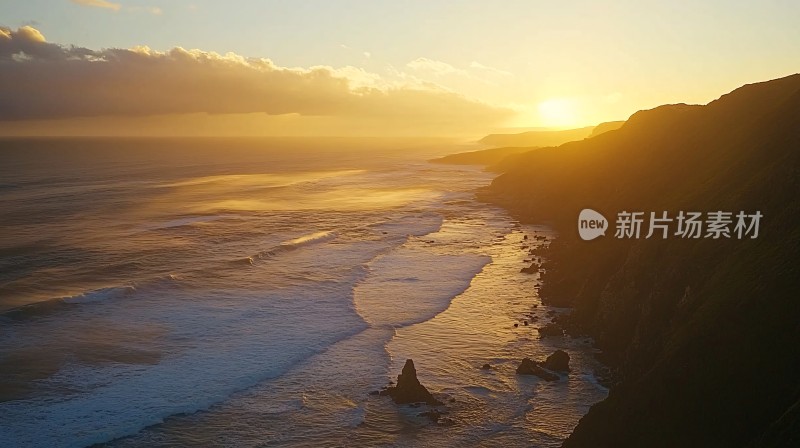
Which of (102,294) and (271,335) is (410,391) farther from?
(102,294)

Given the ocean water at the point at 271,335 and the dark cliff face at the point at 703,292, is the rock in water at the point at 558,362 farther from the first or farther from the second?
the dark cliff face at the point at 703,292

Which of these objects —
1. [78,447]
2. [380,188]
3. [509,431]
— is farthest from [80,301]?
[380,188]

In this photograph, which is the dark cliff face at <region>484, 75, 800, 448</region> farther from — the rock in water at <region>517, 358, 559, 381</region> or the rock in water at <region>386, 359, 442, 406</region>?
the rock in water at <region>386, 359, 442, 406</region>

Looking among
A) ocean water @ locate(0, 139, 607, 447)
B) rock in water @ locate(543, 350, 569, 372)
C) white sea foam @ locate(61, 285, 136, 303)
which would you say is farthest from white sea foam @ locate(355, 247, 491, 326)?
white sea foam @ locate(61, 285, 136, 303)

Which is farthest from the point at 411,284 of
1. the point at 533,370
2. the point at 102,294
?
the point at 102,294

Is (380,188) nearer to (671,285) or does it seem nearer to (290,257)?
(290,257)
